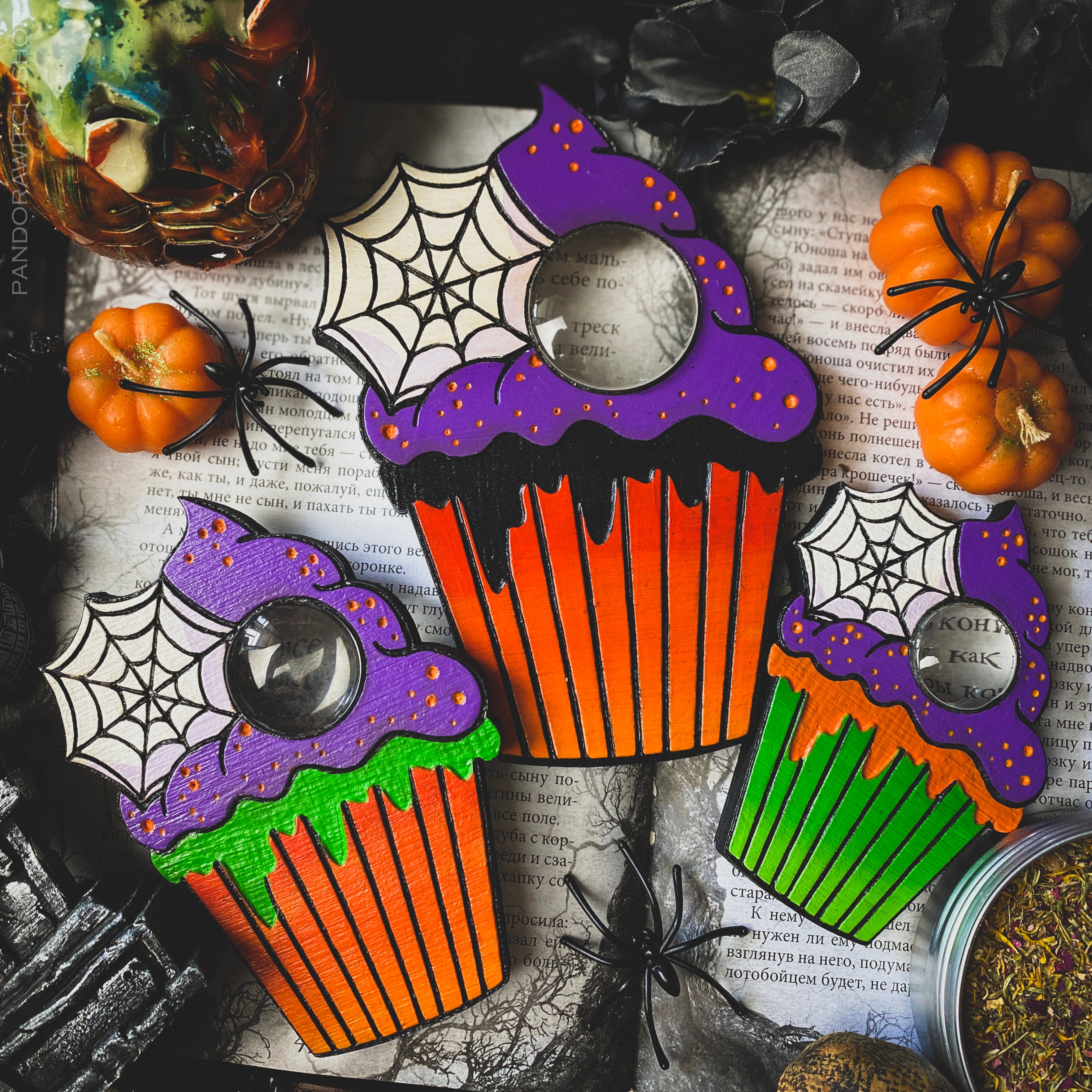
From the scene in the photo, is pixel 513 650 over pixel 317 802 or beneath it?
over

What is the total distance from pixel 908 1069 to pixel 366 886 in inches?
31.9

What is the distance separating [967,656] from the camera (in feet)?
4.12

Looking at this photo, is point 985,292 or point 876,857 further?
point 876,857

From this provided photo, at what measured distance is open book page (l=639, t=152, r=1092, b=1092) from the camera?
4.08 feet

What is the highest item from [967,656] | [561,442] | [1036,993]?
[561,442]

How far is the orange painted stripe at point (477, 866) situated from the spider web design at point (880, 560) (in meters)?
0.60

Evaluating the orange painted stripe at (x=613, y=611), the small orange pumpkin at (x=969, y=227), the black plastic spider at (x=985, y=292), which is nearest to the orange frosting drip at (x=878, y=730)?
the orange painted stripe at (x=613, y=611)

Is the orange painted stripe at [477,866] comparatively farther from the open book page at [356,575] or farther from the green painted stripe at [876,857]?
the green painted stripe at [876,857]

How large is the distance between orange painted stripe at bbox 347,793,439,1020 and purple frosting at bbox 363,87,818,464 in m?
0.54

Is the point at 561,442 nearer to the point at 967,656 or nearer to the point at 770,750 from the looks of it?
the point at 770,750

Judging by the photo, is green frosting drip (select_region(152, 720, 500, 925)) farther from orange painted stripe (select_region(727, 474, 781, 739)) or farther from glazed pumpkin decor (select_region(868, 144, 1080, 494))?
glazed pumpkin decor (select_region(868, 144, 1080, 494))

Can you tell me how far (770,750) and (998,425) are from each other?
0.60m

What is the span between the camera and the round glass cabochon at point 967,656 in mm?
1244

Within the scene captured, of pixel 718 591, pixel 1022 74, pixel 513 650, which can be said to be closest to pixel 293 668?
pixel 513 650
